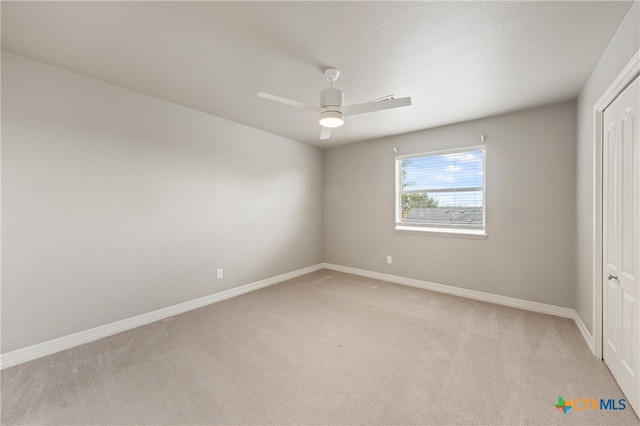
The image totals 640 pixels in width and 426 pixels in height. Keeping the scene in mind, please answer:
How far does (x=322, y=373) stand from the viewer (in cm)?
203

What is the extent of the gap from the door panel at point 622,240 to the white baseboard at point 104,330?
150 inches

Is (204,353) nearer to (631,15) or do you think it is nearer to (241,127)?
(241,127)

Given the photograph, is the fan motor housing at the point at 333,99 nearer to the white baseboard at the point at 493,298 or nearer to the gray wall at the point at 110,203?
the gray wall at the point at 110,203

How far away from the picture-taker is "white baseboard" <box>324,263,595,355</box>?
2.74 meters

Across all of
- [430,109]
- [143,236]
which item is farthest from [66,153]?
[430,109]

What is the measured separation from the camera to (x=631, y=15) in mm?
1626

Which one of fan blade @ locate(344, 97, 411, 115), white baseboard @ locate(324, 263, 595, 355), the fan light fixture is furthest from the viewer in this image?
white baseboard @ locate(324, 263, 595, 355)

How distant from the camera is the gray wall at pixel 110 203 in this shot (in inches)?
85.5

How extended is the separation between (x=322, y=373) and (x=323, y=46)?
98.0 inches

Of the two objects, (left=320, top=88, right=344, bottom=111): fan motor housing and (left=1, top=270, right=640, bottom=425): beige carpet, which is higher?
(left=320, top=88, right=344, bottom=111): fan motor housing

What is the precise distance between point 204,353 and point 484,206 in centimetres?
376
